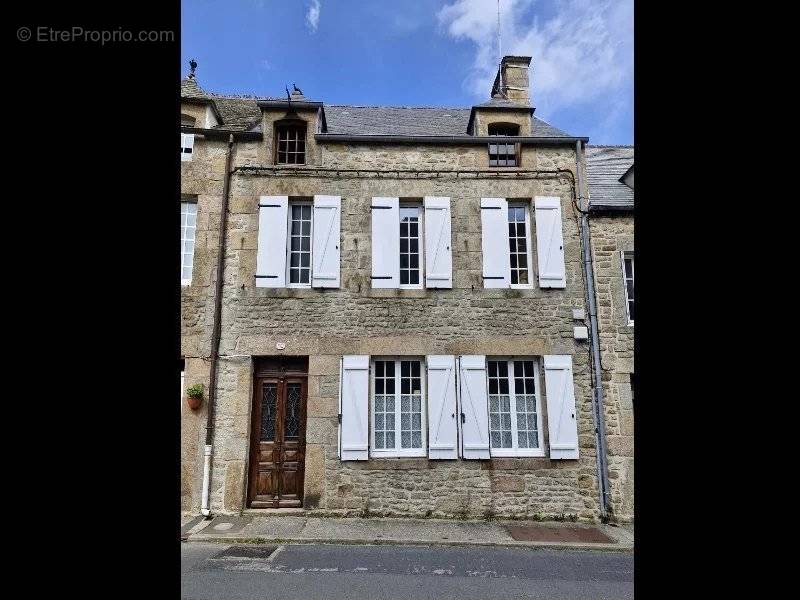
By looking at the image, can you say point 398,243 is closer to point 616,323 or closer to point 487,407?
point 487,407

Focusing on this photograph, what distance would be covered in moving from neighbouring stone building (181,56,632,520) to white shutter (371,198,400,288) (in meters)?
0.03

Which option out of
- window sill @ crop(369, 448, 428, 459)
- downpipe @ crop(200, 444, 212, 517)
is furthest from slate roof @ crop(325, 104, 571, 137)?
downpipe @ crop(200, 444, 212, 517)

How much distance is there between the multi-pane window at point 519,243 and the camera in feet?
24.0

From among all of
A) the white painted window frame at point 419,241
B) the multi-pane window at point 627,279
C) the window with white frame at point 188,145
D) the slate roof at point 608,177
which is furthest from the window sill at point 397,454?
the window with white frame at point 188,145

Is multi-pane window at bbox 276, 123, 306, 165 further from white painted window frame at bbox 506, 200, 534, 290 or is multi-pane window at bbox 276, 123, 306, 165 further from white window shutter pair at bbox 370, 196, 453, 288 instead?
white painted window frame at bbox 506, 200, 534, 290

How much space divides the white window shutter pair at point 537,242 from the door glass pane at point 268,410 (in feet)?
11.8

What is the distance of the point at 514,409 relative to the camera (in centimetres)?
686

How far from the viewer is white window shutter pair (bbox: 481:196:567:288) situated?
7059mm

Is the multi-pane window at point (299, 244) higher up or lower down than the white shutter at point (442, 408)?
higher up

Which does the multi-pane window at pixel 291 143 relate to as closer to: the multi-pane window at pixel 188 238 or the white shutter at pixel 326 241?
the white shutter at pixel 326 241

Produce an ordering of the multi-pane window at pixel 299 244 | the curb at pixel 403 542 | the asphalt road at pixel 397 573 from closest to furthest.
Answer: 1. the asphalt road at pixel 397 573
2. the curb at pixel 403 542
3. the multi-pane window at pixel 299 244
